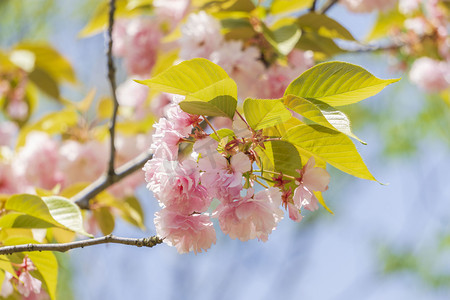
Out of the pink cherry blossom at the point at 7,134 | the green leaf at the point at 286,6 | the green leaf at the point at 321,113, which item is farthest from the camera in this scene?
the pink cherry blossom at the point at 7,134

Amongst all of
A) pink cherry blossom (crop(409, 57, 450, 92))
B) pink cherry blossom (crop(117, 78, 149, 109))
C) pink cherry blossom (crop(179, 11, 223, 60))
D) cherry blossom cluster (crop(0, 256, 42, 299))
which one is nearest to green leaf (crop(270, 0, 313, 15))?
pink cherry blossom (crop(179, 11, 223, 60))

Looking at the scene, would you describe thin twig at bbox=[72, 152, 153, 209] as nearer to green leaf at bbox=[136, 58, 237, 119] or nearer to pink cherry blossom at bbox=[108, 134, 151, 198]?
pink cherry blossom at bbox=[108, 134, 151, 198]

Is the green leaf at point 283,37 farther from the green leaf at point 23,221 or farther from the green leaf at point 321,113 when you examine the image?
the green leaf at point 23,221

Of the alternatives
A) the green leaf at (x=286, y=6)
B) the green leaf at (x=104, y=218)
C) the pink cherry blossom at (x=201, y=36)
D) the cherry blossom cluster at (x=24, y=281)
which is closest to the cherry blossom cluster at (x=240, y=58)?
the pink cherry blossom at (x=201, y=36)

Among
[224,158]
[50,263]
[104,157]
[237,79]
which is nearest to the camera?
[224,158]

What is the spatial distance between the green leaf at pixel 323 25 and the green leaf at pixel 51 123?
812 millimetres

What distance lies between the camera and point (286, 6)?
122 centimetres

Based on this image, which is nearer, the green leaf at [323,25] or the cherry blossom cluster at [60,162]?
the green leaf at [323,25]

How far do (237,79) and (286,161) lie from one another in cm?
47

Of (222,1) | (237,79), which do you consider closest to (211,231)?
(237,79)

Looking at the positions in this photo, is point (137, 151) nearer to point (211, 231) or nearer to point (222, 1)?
point (222, 1)

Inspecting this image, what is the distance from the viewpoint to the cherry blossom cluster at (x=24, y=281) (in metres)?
0.70

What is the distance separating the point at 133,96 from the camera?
168 centimetres

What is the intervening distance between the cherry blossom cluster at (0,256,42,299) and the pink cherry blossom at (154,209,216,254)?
10.0 inches
